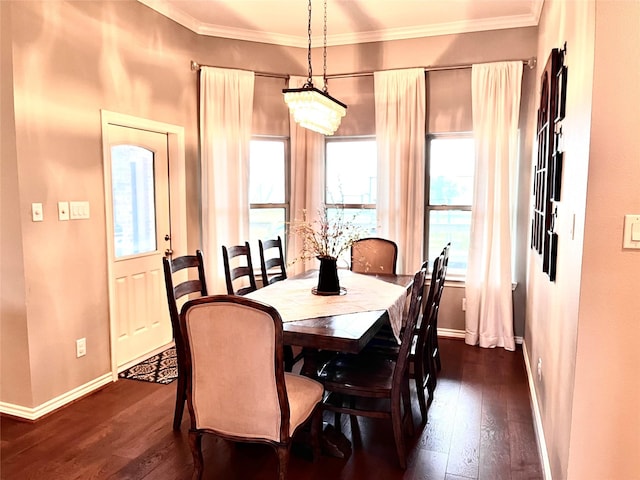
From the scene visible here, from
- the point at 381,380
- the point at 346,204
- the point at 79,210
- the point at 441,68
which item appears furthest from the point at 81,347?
the point at 441,68

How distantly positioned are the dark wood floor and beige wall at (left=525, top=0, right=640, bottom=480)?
0.69 meters

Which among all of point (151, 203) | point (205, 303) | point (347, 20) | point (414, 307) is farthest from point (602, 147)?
point (151, 203)

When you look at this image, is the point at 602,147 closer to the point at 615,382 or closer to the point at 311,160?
the point at 615,382

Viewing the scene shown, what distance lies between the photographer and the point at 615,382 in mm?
1714

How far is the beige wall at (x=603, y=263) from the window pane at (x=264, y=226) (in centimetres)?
346

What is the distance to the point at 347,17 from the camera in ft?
13.7

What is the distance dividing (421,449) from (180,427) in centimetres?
147

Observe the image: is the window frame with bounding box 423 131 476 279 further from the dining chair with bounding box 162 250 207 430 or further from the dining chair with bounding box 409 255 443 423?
the dining chair with bounding box 162 250 207 430

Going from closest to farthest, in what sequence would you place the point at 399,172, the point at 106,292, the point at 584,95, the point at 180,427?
the point at 584,95, the point at 180,427, the point at 106,292, the point at 399,172

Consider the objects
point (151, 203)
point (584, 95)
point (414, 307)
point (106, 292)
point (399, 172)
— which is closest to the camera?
point (584, 95)

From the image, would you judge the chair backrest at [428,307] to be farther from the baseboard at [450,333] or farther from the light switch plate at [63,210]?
the light switch plate at [63,210]

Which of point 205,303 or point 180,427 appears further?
point 180,427

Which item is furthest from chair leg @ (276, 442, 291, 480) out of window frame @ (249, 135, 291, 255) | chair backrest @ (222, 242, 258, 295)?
window frame @ (249, 135, 291, 255)

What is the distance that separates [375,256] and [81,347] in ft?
8.25
